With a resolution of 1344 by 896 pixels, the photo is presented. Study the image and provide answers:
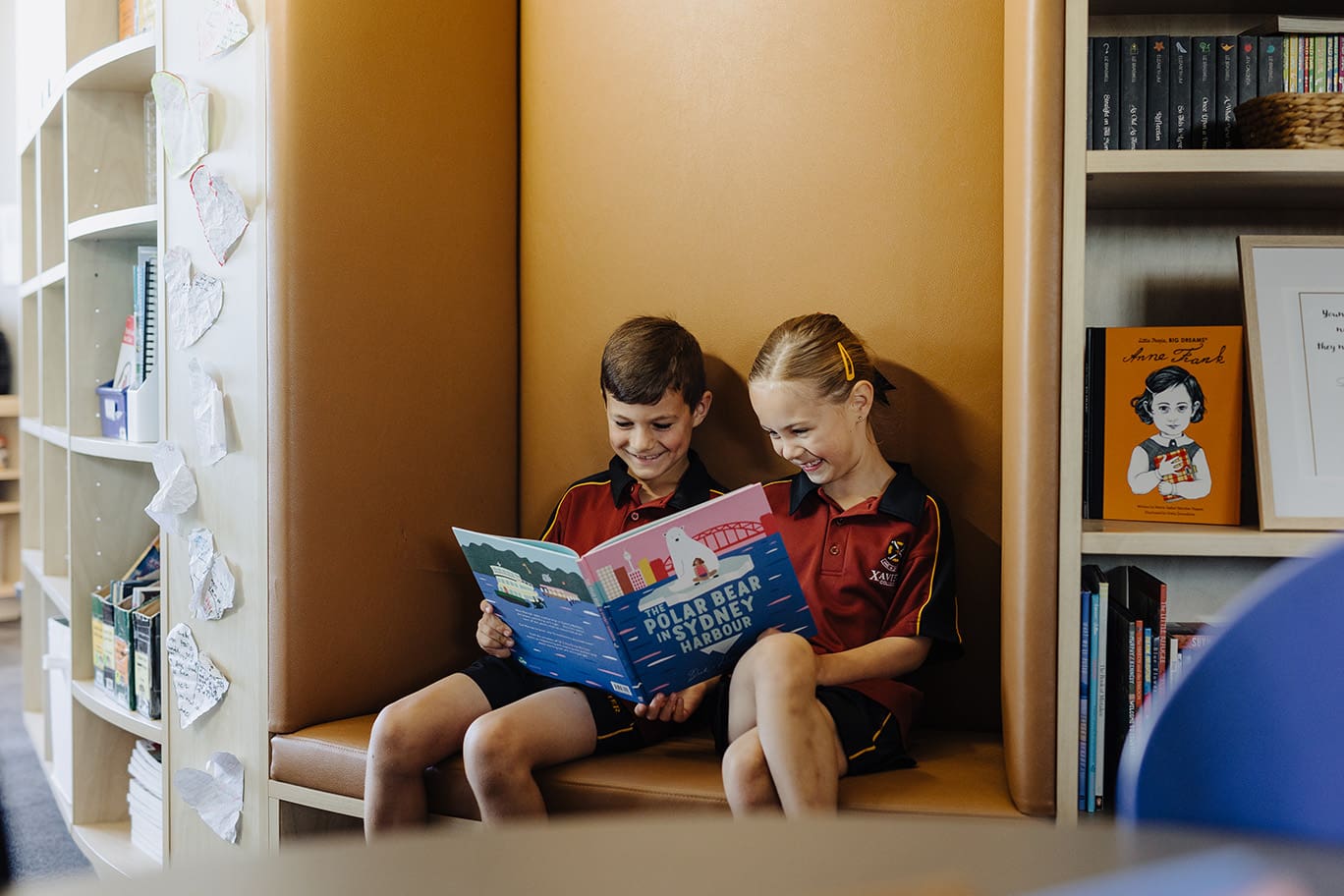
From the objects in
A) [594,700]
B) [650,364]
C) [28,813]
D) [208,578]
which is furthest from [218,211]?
[28,813]

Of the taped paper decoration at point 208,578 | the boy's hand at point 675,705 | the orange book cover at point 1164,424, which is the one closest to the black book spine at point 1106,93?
the orange book cover at point 1164,424

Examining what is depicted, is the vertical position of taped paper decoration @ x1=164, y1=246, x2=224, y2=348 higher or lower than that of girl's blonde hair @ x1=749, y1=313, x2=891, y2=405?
higher

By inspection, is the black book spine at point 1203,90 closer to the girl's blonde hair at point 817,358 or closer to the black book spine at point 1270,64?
the black book spine at point 1270,64

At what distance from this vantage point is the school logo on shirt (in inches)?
64.1

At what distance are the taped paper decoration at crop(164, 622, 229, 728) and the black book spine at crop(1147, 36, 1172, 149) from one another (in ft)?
5.09

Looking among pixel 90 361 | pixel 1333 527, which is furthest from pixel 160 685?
pixel 1333 527

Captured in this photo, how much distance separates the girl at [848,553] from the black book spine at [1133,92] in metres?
0.45

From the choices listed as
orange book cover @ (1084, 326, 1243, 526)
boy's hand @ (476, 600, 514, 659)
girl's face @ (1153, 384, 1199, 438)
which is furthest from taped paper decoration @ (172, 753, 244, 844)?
girl's face @ (1153, 384, 1199, 438)

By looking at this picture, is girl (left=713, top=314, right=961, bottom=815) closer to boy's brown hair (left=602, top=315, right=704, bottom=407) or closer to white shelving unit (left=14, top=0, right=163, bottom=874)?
boy's brown hair (left=602, top=315, right=704, bottom=407)

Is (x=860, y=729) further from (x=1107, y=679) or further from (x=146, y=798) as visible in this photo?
(x=146, y=798)

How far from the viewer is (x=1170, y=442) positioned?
1467mm

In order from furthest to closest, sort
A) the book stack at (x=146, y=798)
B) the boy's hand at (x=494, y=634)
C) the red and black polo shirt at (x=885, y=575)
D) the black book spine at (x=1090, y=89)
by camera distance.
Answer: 1. the book stack at (x=146, y=798)
2. the boy's hand at (x=494, y=634)
3. the red and black polo shirt at (x=885, y=575)
4. the black book spine at (x=1090, y=89)

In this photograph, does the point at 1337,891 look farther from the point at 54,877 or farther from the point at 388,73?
the point at 54,877

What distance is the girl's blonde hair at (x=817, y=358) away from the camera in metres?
1.63
